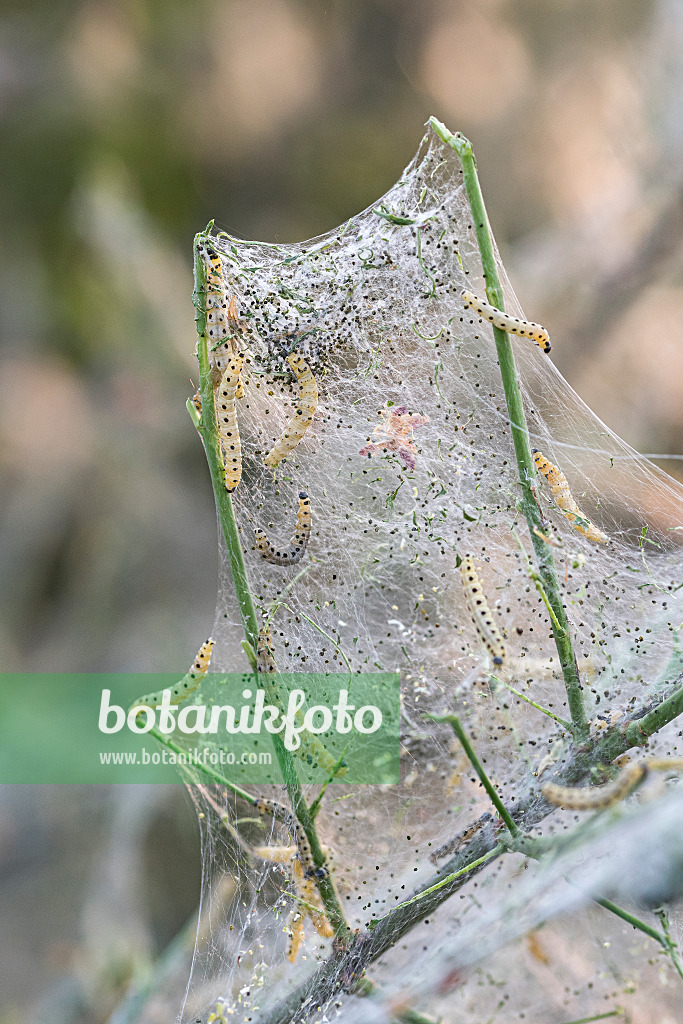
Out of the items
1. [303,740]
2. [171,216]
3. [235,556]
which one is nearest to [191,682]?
[303,740]

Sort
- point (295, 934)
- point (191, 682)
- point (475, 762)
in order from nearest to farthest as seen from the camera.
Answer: point (475, 762), point (295, 934), point (191, 682)

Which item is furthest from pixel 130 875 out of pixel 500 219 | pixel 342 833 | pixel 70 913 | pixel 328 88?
pixel 328 88

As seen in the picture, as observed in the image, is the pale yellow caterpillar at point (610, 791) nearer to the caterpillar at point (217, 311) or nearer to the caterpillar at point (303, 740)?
the caterpillar at point (303, 740)

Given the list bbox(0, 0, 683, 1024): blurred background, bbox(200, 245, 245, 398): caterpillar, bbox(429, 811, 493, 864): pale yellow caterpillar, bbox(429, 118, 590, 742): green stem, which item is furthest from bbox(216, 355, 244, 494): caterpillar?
bbox(0, 0, 683, 1024): blurred background

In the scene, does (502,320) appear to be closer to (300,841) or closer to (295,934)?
(300,841)

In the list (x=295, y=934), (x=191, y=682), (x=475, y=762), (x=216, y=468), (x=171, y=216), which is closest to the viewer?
(x=475, y=762)
